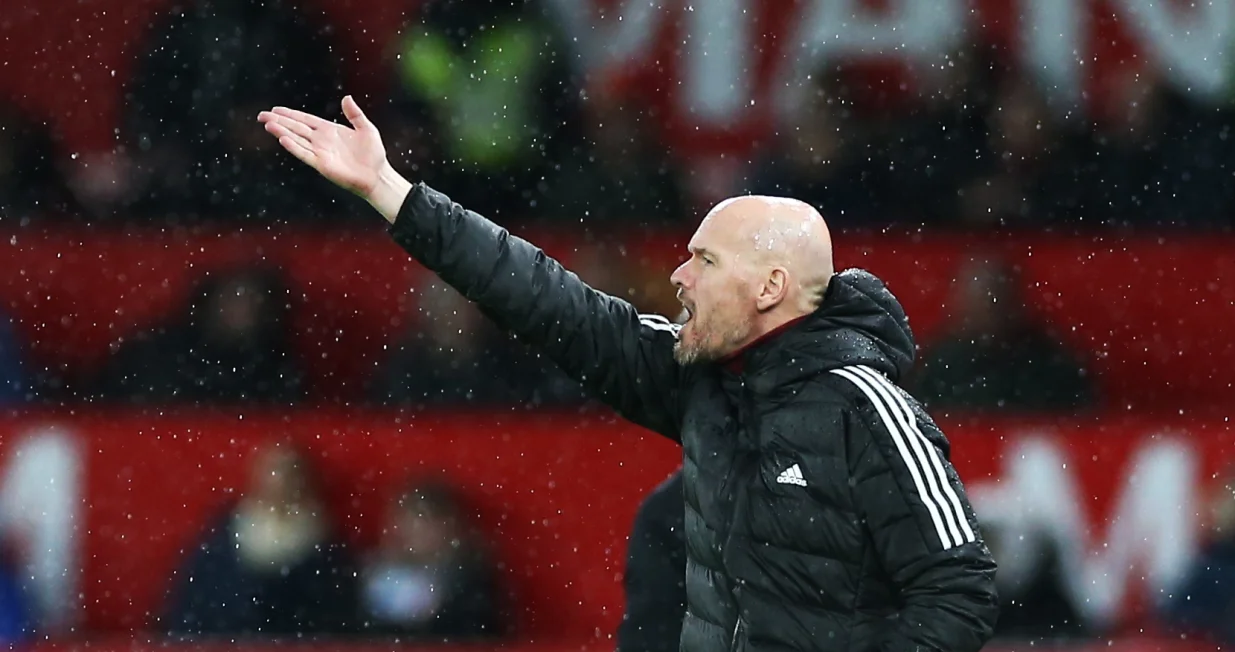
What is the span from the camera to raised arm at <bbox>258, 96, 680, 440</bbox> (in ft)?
9.96

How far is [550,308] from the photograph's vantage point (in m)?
3.12

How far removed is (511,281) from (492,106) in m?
5.00

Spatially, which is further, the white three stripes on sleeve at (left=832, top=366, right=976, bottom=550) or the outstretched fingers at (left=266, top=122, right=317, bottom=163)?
the outstretched fingers at (left=266, top=122, right=317, bottom=163)

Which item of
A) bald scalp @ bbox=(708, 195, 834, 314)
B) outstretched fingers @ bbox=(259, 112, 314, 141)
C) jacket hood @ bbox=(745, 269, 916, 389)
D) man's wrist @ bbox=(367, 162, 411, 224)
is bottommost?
jacket hood @ bbox=(745, 269, 916, 389)

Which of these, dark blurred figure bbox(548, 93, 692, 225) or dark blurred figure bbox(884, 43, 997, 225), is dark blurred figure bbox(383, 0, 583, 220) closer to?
dark blurred figure bbox(548, 93, 692, 225)

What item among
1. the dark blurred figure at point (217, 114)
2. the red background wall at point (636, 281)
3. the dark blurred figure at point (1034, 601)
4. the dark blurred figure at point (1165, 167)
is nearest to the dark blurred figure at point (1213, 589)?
the dark blurred figure at point (1034, 601)

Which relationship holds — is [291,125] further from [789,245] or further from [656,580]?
[656,580]

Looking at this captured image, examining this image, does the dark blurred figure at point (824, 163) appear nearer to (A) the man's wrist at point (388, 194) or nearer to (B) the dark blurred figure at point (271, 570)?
(B) the dark blurred figure at point (271, 570)

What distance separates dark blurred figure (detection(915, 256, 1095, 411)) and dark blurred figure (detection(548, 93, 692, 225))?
1230 mm

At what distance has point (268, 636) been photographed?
21.9ft

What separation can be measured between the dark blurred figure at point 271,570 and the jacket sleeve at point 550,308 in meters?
3.87

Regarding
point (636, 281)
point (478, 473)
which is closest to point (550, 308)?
point (478, 473)

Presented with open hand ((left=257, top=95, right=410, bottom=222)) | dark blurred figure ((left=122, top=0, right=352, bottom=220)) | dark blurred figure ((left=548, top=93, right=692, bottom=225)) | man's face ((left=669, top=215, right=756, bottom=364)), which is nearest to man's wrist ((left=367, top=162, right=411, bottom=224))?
open hand ((left=257, top=95, right=410, bottom=222))

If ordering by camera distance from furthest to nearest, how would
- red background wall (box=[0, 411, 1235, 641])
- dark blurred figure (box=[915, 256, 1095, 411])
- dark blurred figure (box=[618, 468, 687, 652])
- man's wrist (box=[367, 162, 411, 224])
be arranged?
dark blurred figure (box=[915, 256, 1095, 411]) → red background wall (box=[0, 411, 1235, 641]) → dark blurred figure (box=[618, 468, 687, 652]) → man's wrist (box=[367, 162, 411, 224])
